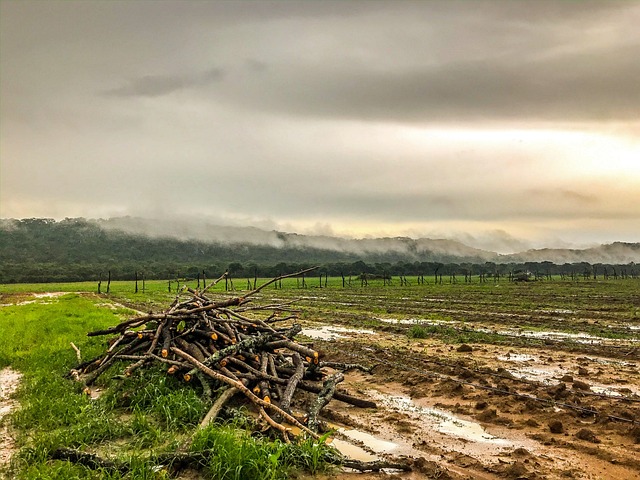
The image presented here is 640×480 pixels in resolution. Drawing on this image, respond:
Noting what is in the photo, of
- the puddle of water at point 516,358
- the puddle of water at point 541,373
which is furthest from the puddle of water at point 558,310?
the puddle of water at point 541,373

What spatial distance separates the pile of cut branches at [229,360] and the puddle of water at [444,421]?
64 centimetres

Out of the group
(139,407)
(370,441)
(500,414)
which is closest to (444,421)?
(500,414)

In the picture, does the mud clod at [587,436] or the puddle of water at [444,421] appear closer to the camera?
the mud clod at [587,436]

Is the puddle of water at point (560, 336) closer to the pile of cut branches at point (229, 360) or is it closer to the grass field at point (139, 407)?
the grass field at point (139, 407)

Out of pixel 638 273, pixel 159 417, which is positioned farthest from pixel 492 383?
pixel 638 273

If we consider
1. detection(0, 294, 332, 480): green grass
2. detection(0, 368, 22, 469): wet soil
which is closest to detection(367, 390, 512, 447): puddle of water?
detection(0, 294, 332, 480): green grass

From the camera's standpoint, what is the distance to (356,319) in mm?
24562

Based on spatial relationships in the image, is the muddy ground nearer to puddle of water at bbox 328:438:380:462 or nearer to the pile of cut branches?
puddle of water at bbox 328:438:380:462

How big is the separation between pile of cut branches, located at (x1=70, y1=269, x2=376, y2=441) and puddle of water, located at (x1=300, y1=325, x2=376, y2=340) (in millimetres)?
7701

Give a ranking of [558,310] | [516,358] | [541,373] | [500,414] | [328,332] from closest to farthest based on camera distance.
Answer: [500,414] < [541,373] < [516,358] < [328,332] < [558,310]

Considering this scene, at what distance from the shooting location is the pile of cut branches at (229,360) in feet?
26.3

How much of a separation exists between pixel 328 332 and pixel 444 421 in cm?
1233

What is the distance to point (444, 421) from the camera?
7.86 m

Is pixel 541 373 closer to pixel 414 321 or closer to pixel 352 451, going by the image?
pixel 352 451
